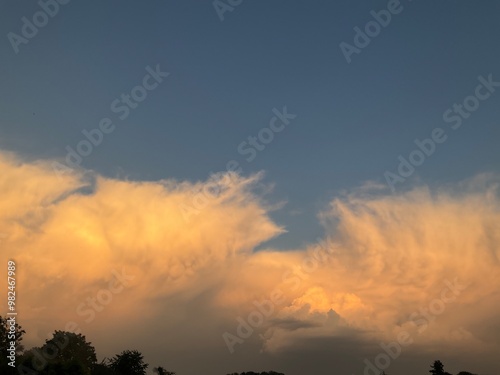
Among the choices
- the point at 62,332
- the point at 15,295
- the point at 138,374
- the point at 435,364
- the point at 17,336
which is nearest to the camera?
the point at 15,295

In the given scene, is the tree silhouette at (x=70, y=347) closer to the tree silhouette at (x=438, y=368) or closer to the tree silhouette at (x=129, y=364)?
the tree silhouette at (x=129, y=364)

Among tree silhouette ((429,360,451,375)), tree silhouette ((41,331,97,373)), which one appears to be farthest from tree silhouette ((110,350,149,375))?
tree silhouette ((429,360,451,375))

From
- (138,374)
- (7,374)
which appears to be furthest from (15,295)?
(138,374)

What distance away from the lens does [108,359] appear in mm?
123250

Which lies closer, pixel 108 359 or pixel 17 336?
pixel 17 336

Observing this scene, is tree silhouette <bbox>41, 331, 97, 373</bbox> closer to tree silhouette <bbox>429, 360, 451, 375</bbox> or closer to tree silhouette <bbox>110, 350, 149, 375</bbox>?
tree silhouette <bbox>110, 350, 149, 375</bbox>

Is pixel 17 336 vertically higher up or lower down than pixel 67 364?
higher up

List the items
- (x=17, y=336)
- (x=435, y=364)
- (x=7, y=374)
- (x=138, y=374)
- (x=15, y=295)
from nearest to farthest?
(x=15, y=295), (x=7, y=374), (x=17, y=336), (x=138, y=374), (x=435, y=364)

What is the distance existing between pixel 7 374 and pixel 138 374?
5689 cm

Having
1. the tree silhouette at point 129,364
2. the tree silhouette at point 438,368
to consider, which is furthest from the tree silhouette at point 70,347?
the tree silhouette at point 438,368

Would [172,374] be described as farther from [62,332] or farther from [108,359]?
[62,332]

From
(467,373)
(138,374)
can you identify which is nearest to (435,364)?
(467,373)

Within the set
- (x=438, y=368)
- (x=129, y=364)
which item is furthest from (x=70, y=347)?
(x=438, y=368)

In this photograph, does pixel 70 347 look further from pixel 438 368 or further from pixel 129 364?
pixel 438 368
